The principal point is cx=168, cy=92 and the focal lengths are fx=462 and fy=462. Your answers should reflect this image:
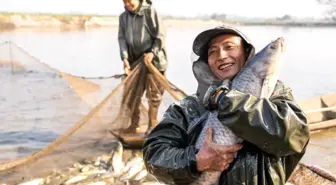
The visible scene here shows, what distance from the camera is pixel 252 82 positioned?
179 centimetres

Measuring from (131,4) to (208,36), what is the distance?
13.2ft

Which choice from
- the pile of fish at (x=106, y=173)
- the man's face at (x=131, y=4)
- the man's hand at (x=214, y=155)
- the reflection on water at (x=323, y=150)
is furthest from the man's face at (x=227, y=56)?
the reflection on water at (x=323, y=150)

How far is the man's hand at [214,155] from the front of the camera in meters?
1.74

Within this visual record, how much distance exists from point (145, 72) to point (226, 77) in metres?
4.01

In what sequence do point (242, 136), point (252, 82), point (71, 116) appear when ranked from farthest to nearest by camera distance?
point (71, 116), point (252, 82), point (242, 136)

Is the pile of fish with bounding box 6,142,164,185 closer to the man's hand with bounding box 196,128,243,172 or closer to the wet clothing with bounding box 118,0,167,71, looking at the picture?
the wet clothing with bounding box 118,0,167,71

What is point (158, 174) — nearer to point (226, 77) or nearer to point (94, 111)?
point (226, 77)

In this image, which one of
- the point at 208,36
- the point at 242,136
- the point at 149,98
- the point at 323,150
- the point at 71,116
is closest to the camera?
the point at 242,136

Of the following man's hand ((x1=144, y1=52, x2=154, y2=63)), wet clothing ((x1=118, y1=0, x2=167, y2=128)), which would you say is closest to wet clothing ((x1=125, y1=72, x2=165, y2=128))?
wet clothing ((x1=118, y1=0, x2=167, y2=128))

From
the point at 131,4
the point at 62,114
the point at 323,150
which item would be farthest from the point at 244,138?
the point at 62,114

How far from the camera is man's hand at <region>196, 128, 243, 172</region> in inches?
68.7

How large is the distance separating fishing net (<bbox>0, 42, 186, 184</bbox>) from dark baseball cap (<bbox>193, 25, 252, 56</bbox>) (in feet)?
11.3

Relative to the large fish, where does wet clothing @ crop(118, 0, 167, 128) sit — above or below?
below

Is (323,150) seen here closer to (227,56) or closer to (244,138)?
(227,56)
